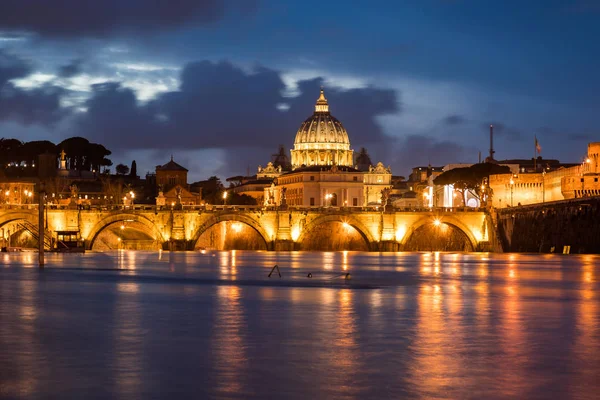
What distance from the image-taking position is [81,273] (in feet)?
193

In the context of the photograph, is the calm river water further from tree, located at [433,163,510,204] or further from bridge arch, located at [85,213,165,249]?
tree, located at [433,163,510,204]

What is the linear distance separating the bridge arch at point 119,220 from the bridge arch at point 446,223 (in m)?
27.3

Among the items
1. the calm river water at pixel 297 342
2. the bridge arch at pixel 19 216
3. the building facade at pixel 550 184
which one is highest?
the building facade at pixel 550 184

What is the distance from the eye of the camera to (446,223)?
130625mm

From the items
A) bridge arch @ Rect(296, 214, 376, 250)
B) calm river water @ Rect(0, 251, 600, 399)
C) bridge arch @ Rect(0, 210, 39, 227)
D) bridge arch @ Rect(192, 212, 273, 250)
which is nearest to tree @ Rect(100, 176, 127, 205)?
bridge arch @ Rect(192, 212, 273, 250)

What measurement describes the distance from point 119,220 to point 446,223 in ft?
117

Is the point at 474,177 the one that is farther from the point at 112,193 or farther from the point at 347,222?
the point at 347,222

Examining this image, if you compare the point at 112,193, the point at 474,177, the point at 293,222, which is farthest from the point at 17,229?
the point at 474,177

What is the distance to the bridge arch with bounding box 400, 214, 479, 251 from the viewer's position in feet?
427

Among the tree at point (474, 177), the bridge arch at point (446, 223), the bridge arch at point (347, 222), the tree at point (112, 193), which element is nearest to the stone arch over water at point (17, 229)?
the bridge arch at point (347, 222)

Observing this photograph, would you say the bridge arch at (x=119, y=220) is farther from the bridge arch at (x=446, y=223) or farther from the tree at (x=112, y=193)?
the tree at (x=112, y=193)

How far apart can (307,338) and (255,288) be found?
19.6 m

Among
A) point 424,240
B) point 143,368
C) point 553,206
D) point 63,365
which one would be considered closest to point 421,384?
point 143,368

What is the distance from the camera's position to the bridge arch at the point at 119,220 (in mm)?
125000
